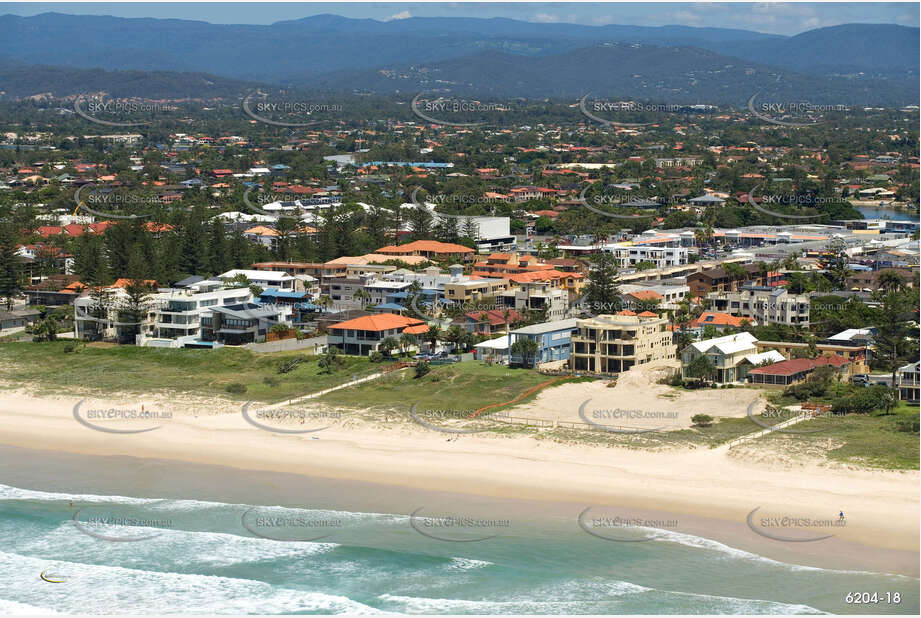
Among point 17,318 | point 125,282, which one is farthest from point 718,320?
point 17,318

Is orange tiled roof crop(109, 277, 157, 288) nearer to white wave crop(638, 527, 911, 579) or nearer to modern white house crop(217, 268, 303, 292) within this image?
modern white house crop(217, 268, 303, 292)

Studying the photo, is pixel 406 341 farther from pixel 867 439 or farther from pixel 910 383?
pixel 867 439

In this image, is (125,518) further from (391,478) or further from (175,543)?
(391,478)

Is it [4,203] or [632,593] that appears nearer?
[632,593]

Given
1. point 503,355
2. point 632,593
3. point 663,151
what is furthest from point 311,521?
point 663,151

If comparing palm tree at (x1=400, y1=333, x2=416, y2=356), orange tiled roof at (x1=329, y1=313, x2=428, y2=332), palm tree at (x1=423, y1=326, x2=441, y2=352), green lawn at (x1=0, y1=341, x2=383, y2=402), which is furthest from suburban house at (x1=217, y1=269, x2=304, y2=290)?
palm tree at (x1=423, y1=326, x2=441, y2=352)

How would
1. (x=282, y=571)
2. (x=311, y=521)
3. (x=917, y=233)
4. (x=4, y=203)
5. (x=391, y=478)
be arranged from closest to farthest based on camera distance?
(x=282, y=571) < (x=311, y=521) < (x=391, y=478) < (x=917, y=233) < (x=4, y=203)
